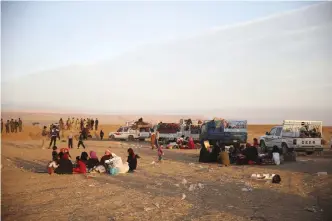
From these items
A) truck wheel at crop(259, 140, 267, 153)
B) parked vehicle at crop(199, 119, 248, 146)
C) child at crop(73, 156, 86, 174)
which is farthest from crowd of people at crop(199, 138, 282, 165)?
parked vehicle at crop(199, 119, 248, 146)

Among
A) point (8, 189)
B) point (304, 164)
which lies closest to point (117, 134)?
point (304, 164)

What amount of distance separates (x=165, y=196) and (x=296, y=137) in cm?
1145

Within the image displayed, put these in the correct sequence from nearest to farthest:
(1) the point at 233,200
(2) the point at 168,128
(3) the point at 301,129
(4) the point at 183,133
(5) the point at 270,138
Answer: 1. (1) the point at 233,200
2. (3) the point at 301,129
3. (5) the point at 270,138
4. (4) the point at 183,133
5. (2) the point at 168,128

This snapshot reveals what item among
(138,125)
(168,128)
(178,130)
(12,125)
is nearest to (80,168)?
(178,130)

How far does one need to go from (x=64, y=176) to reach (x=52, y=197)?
3627 mm

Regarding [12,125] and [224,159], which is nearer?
[224,159]

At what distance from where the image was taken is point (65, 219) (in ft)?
25.5

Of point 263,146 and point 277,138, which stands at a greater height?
point 277,138

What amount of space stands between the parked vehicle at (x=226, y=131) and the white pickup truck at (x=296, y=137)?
3.23 m

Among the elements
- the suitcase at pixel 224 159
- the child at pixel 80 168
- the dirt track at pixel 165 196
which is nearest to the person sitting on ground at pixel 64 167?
the child at pixel 80 168

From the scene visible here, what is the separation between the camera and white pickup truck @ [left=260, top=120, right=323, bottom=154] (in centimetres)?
1928

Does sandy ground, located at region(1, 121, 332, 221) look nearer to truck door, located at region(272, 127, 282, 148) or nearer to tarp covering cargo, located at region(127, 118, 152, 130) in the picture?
truck door, located at region(272, 127, 282, 148)

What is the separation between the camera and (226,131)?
25.4 meters

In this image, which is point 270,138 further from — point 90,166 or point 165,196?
point 165,196
